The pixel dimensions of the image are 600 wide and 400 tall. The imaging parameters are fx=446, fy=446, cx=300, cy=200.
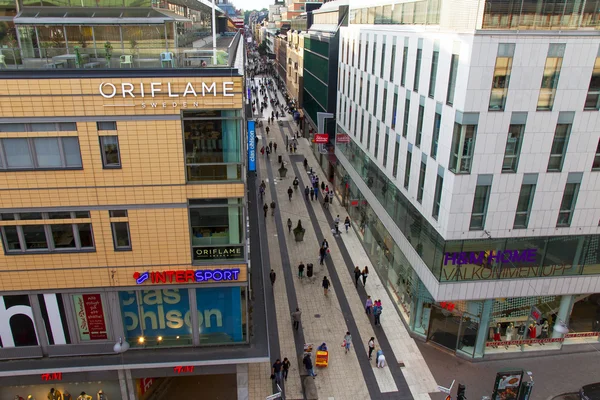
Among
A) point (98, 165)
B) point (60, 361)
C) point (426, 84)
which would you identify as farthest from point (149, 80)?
point (426, 84)

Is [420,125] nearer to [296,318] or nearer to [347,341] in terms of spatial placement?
[347,341]

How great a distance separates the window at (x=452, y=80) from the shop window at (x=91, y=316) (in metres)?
15.5

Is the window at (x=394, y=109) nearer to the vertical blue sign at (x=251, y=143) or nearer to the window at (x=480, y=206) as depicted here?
the window at (x=480, y=206)

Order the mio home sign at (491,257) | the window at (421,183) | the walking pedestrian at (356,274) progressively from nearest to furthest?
the mio home sign at (491,257) < the window at (421,183) < the walking pedestrian at (356,274)

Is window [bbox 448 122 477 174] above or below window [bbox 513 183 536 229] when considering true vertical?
above

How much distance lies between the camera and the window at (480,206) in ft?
59.6

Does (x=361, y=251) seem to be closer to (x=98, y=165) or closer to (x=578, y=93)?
(x=578, y=93)

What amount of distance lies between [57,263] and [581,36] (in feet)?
67.9

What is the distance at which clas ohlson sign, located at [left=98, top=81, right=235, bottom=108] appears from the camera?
13.9 metres

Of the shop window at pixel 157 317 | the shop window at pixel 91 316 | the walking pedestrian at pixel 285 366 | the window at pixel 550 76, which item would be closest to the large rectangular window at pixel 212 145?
the shop window at pixel 157 317

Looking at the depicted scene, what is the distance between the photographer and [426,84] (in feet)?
67.7

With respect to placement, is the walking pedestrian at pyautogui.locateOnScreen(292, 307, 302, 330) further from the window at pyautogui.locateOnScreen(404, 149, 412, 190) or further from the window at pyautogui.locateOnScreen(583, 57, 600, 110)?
the window at pyautogui.locateOnScreen(583, 57, 600, 110)

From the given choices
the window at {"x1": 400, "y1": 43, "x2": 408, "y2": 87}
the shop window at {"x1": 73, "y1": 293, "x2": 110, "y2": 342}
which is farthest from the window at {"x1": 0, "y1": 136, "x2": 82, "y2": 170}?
the window at {"x1": 400, "y1": 43, "x2": 408, "y2": 87}

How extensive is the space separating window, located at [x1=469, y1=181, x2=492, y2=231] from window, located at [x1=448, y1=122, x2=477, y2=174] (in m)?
1.08
